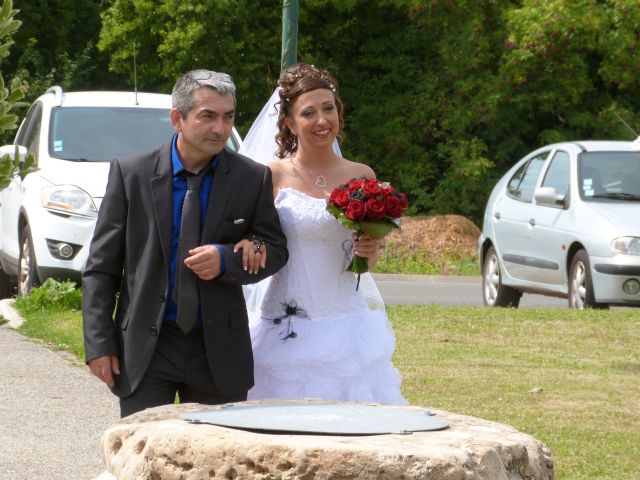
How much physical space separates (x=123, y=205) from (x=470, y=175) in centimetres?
2280

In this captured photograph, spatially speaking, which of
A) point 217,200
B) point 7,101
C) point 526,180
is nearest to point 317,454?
point 7,101

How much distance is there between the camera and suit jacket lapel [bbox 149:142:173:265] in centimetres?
503

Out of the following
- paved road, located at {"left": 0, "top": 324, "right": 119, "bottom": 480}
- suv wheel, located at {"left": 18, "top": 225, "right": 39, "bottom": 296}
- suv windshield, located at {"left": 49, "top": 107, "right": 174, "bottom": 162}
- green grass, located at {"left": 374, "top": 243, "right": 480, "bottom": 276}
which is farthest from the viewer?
green grass, located at {"left": 374, "top": 243, "right": 480, "bottom": 276}

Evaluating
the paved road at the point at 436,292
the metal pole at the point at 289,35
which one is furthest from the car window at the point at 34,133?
the paved road at the point at 436,292

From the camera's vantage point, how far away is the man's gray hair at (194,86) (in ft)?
16.7

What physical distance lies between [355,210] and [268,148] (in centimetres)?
105

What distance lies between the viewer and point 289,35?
1161 cm

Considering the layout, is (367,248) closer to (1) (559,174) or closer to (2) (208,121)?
(2) (208,121)

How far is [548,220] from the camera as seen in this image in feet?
46.3

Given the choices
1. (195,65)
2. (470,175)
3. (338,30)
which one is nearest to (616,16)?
(470,175)

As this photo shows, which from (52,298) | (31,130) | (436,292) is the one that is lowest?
(436,292)

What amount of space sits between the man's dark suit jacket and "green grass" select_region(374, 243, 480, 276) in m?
16.5

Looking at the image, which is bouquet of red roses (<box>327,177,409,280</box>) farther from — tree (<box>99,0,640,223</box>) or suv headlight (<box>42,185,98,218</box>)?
tree (<box>99,0,640,223</box>)

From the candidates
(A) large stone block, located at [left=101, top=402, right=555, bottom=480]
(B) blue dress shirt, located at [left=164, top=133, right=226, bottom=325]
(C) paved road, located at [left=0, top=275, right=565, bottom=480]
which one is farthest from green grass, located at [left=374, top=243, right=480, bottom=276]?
(A) large stone block, located at [left=101, top=402, right=555, bottom=480]
